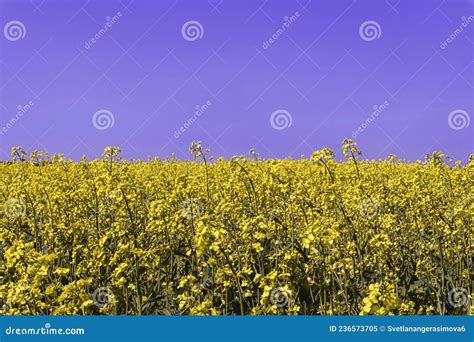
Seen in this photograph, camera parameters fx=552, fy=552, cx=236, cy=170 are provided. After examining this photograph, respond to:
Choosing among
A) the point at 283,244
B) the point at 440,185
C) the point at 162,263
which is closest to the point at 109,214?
the point at 162,263

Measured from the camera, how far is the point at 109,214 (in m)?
7.84

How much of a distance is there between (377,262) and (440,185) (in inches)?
146

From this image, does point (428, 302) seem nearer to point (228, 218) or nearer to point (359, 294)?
point (359, 294)

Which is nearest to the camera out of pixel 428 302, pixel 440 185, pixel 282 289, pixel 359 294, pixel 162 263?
pixel 282 289

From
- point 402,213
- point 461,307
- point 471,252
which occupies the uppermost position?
point 402,213

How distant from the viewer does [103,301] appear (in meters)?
5.10

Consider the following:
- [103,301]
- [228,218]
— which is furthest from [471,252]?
[103,301]

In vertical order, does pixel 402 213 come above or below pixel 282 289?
above

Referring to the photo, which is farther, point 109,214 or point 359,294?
point 109,214

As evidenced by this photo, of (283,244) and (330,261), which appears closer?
(330,261)

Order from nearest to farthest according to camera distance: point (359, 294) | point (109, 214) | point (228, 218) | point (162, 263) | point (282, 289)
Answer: point (282, 289), point (359, 294), point (162, 263), point (228, 218), point (109, 214)

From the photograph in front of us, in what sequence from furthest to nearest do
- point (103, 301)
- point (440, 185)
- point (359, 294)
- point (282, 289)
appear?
point (440, 185), point (359, 294), point (103, 301), point (282, 289)

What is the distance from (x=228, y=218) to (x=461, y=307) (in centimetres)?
288

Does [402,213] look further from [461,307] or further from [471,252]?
[461,307]
